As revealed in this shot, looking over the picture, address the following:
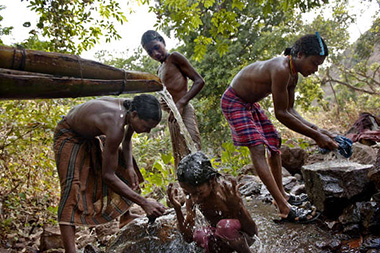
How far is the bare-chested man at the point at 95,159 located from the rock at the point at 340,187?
1.35 metres

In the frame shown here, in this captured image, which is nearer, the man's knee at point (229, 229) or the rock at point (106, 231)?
the man's knee at point (229, 229)

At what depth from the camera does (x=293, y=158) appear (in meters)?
4.25

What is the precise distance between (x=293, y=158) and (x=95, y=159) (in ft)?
10.1

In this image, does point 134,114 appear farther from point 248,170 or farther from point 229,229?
point 248,170

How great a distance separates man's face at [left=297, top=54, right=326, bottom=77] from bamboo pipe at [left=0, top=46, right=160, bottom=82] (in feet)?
5.20

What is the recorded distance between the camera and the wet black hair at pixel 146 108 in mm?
2216

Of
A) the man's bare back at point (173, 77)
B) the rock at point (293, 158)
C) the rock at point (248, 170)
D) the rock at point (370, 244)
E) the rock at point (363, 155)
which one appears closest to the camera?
the rock at point (370, 244)

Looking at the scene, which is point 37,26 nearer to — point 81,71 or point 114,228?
point 81,71

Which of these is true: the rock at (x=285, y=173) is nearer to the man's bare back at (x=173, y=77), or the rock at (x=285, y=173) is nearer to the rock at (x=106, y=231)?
the man's bare back at (x=173, y=77)

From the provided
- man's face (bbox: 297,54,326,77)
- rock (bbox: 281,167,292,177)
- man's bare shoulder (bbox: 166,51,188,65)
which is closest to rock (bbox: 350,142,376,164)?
rock (bbox: 281,167,292,177)

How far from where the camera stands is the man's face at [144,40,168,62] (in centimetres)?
329

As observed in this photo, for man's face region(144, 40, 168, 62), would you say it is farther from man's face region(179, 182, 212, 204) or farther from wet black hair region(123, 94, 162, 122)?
man's face region(179, 182, 212, 204)

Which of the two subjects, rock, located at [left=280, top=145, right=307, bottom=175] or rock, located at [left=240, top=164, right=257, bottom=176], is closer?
rock, located at [left=280, top=145, right=307, bottom=175]

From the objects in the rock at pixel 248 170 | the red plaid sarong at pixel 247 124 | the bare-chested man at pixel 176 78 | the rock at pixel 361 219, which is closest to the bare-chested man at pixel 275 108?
the red plaid sarong at pixel 247 124
